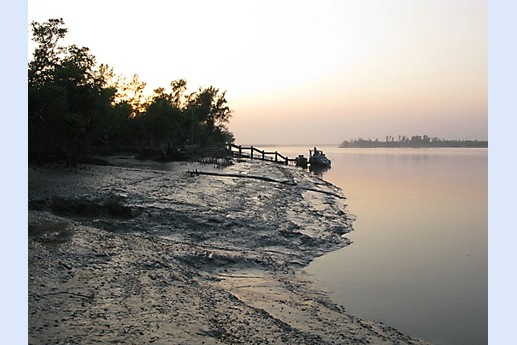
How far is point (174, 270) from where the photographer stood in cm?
995

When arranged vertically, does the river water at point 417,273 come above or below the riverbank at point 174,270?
below

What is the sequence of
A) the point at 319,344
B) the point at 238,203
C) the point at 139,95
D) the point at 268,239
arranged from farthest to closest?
the point at 139,95, the point at 238,203, the point at 268,239, the point at 319,344

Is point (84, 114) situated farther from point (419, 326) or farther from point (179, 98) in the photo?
point (179, 98)

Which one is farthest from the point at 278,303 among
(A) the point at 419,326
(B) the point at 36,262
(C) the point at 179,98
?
(C) the point at 179,98

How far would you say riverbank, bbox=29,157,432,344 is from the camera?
6.73 metres

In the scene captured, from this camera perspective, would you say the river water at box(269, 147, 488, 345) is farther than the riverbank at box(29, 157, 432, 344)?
Yes

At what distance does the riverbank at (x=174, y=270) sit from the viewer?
22.1ft

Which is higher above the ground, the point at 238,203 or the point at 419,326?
the point at 238,203

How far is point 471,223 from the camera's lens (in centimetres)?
2200

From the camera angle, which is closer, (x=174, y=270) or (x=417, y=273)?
(x=174, y=270)

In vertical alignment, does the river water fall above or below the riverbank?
below

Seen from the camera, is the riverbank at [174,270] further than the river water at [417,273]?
No

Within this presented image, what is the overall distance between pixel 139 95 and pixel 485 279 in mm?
61073

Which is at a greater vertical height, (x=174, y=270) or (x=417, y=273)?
(x=174, y=270)
